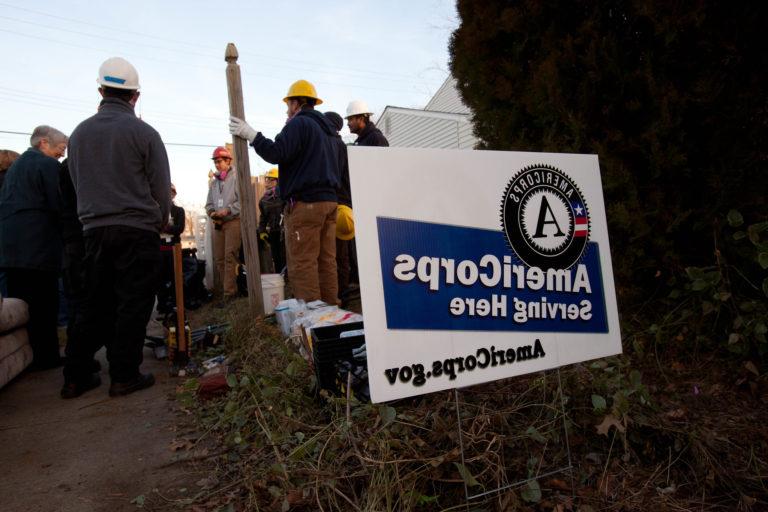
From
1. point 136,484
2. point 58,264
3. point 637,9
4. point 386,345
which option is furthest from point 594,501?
point 58,264

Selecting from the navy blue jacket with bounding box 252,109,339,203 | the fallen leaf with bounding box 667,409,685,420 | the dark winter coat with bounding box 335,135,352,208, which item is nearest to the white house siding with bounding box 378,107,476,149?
the dark winter coat with bounding box 335,135,352,208

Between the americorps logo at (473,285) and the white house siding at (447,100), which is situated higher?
the white house siding at (447,100)

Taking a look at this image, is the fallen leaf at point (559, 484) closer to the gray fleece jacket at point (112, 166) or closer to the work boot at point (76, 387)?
Result: the gray fleece jacket at point (112, 166)

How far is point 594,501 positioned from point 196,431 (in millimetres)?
2076

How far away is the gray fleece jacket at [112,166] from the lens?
3.25 metres

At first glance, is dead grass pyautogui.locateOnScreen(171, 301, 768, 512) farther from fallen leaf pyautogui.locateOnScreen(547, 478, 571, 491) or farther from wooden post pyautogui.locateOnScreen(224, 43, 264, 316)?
wooden post pyautogui.locateOnScreen(224, 43, 264, 316)

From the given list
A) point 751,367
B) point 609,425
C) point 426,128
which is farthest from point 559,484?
point 426,128

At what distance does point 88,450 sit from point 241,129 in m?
2.76

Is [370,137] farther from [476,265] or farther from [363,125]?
[476,265]

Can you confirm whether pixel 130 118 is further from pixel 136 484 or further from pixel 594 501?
pixel 594 501

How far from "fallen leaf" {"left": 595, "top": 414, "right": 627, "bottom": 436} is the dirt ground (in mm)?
1728

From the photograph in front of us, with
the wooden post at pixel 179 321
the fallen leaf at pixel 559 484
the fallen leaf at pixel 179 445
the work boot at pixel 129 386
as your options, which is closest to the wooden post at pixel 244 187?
the wooden post at pixel 179 321

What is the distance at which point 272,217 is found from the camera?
7.81 metres

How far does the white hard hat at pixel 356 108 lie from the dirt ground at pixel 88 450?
3520 millimetres
